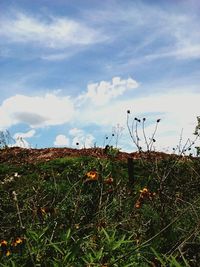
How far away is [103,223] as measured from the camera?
13.2ft

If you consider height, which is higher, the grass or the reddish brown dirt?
the reddish brown dirt

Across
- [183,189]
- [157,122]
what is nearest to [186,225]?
[183,189]

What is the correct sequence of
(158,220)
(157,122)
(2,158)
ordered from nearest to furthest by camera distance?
(158,220) < (157,122) < (2,158)

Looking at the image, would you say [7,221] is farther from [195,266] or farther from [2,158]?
[2,158]

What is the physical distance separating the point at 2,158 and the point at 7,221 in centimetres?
1262

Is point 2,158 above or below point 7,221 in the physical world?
above

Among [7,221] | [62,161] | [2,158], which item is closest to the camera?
[7,221]

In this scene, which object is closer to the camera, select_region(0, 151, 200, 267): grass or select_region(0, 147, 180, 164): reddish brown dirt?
select_region(0, 151, 200, 267): grass

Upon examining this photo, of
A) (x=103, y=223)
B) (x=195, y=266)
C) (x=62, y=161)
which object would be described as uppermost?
(x=62, y=161)

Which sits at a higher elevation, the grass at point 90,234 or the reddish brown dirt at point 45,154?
the reddish brown dirt at point 45,154

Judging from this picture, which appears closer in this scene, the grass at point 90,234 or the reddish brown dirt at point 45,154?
the grass at point 90,234

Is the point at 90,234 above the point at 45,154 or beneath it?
beneath

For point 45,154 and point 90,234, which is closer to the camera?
point 90,234

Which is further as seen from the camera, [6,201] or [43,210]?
[6,201]
